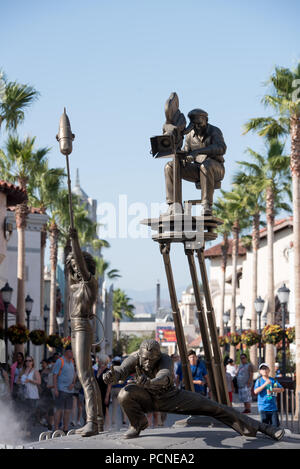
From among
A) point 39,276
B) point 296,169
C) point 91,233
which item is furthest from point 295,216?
point 91,233

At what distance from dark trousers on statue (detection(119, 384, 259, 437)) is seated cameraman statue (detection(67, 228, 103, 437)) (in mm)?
802

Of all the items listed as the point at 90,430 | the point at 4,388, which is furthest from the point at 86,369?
the point at 4,388

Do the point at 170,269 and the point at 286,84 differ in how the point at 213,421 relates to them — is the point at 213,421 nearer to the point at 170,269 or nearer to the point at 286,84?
the point at 170,269

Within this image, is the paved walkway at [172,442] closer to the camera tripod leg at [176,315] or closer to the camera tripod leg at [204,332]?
the camera tripod leg at [204,332]

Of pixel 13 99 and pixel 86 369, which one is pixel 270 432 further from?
pixel 13 99

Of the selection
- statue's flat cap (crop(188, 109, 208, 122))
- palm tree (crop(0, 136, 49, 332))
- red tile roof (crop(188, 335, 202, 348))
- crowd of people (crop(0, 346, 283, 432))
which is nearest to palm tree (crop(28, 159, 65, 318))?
palm tree (crop(0, 136, 49, 332))

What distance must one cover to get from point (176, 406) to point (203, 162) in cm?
330

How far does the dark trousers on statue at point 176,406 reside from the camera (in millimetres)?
7996

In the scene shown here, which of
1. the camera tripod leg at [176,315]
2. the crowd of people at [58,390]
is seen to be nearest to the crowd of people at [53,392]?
the crowd of people at [58,390]

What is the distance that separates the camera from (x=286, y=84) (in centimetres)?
2411

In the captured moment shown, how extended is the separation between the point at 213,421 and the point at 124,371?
5.38 feet

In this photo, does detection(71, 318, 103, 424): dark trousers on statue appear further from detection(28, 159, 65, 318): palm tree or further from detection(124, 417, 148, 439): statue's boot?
detection(28, 159, 65, 318): palm tree

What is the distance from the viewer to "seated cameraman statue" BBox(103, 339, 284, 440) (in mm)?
7977

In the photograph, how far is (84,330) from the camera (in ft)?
29.4
